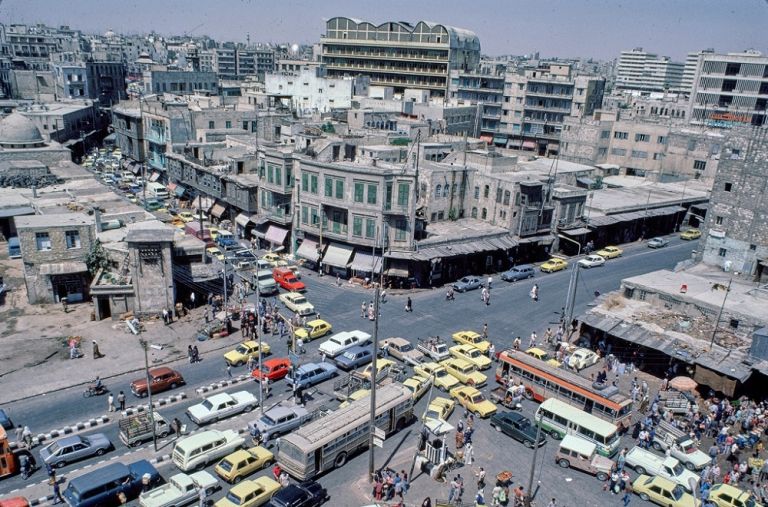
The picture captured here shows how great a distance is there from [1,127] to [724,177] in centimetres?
9167

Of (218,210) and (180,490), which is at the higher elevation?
(218,210)

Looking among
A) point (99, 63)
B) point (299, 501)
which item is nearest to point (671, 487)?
point (299, 501)

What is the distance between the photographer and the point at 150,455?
106ft

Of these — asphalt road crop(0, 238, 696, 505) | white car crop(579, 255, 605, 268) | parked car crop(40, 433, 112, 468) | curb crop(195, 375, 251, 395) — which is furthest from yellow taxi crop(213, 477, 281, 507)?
white car crop(579, 255, 605, 268)

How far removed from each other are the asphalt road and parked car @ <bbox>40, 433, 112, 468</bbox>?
0.45 metres

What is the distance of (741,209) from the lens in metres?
56.7

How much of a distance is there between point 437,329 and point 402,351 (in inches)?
242

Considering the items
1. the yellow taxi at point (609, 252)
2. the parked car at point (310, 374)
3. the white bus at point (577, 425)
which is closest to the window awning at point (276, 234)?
the parked car at point (310, 374)

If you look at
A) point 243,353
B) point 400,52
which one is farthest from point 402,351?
point 400,52

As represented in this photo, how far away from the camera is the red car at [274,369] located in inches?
1590

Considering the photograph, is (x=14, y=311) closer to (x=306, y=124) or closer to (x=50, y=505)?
(x=50, y=505)

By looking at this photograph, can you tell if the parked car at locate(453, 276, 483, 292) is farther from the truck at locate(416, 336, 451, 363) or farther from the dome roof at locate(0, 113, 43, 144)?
the dome roof at locate(0, 113, 43, 144)

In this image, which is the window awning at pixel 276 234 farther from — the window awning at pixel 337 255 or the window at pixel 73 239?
the window at pixel 73 239

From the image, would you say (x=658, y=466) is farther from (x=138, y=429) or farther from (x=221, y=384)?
(x=138, y=429)
